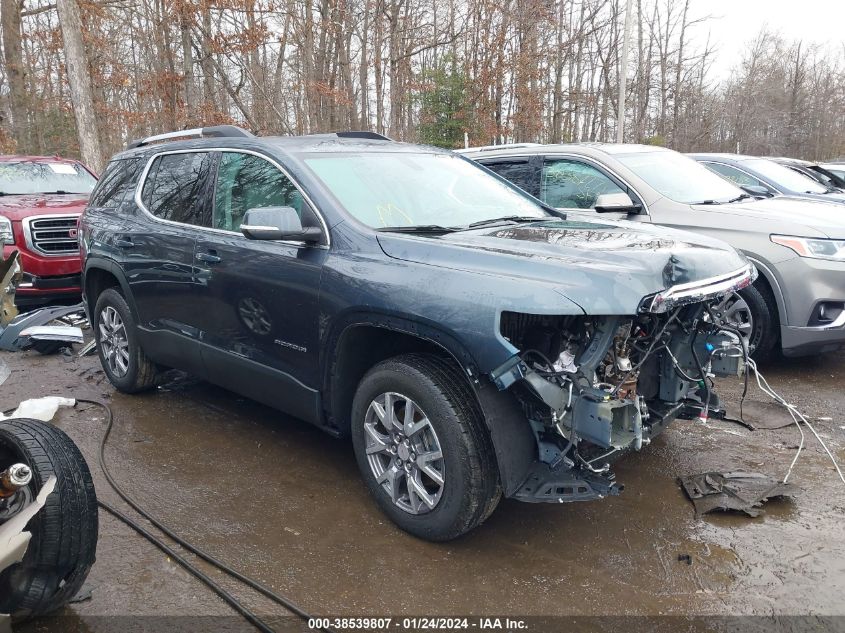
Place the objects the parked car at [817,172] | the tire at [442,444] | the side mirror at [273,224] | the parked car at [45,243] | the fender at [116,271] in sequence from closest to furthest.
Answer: the tire at [442,444]
the side mirror at [273,224]
the fender at [116,271]
the parked car at [45,243]
the parked car at [817,172]

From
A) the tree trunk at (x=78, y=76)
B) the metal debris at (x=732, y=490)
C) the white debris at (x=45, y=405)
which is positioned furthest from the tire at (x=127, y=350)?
the tree trunk at (x=78, y=76)

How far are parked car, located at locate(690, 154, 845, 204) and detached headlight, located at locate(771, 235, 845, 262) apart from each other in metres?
3.04

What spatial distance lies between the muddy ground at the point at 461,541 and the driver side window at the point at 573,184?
2.48 m

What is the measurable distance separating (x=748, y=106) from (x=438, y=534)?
43.5 m

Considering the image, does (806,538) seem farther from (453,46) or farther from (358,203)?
(453,46)

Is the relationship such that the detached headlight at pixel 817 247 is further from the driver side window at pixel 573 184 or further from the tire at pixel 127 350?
the tire at pixel 127 350

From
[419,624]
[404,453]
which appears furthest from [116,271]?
[419,624]

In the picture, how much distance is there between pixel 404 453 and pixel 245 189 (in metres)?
1.98

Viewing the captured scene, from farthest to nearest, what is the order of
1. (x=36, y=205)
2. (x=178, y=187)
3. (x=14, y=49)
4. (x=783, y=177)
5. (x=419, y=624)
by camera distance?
1. (x=14, y=49)
2. (x=783, y=177)
3. (x=36, y=205)
4. (x=178, y=187)
5. (x=419, y=624)

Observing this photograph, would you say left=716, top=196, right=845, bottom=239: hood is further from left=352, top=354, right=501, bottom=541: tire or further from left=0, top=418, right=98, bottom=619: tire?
left=0, top=418, right=98, bottom=619: tire

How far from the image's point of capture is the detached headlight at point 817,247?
5125 mm

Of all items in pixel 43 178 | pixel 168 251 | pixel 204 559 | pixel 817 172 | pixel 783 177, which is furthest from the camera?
pixel 817 172

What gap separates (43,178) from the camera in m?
9.58

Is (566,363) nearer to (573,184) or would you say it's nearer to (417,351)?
(417,351)
